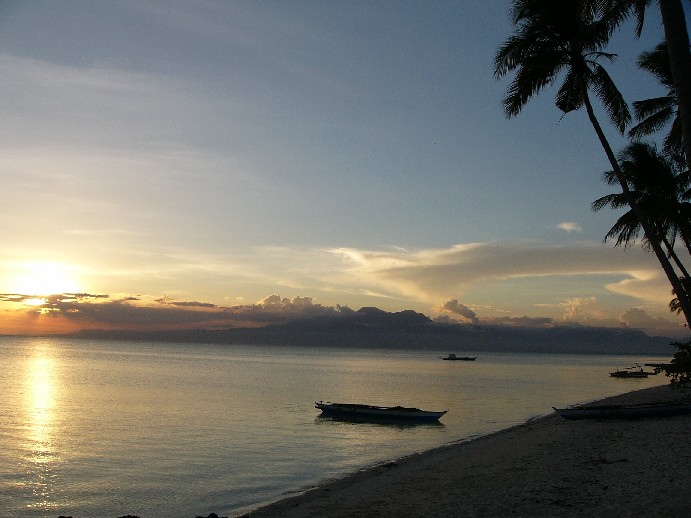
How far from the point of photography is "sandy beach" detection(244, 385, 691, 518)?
521 inches

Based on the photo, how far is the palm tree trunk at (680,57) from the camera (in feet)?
36.6

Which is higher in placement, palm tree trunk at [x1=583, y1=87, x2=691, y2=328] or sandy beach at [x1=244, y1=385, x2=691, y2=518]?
palm tree trunk at [x1=583, y1=87, x2=691, y2=328]

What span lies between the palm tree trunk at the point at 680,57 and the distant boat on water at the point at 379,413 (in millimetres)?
30005

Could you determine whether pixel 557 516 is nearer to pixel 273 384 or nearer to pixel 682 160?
pixel 682 160

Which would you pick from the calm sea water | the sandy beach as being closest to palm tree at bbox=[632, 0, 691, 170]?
the sandy beach

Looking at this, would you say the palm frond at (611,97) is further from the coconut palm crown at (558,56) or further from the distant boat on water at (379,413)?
the distant boat on water at (379,413)

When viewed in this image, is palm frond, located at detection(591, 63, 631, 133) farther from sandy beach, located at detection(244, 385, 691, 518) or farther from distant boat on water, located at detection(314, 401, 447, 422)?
distant boat on water, located at detection(314, 401, 447, 422)

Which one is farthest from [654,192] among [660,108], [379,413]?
[379,413]

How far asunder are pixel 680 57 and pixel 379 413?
31.6 metres

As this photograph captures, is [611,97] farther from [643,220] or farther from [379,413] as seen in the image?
[379,413]

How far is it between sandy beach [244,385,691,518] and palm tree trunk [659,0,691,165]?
24.0 ft

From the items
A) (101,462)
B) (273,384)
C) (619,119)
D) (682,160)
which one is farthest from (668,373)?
(273,384)

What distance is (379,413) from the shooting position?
3944 centimetres

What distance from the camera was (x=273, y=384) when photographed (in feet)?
261
